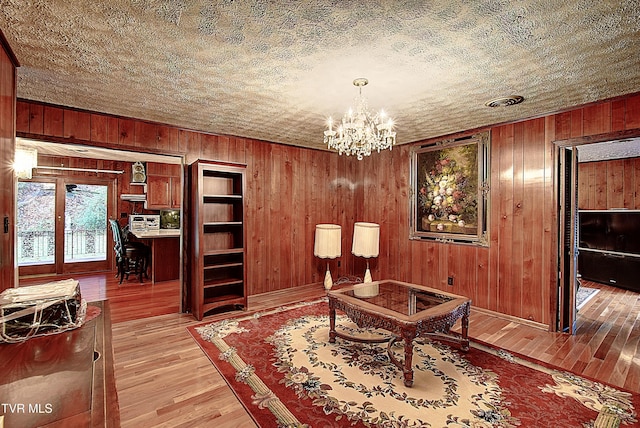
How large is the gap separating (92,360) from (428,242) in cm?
418

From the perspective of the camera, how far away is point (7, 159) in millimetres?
2146

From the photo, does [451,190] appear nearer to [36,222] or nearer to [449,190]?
[449,190]

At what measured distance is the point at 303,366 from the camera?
250 cm

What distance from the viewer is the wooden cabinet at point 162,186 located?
259 inches

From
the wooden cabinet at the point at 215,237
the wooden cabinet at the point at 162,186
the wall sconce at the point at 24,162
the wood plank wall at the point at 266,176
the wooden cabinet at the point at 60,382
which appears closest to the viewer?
the wooden cabinet at the point at 60,382

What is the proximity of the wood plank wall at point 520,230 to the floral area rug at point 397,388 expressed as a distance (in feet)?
3.71

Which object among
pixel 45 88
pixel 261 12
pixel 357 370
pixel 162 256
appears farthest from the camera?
pixel 162 256

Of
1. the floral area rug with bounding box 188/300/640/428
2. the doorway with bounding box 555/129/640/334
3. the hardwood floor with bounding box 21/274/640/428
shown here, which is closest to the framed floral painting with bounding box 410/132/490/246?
the doorway with bounding box 555/129/640/334

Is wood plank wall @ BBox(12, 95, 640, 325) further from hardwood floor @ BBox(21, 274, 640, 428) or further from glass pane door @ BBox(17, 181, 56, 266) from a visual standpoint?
glass pane door @ BBox(17, 181, 56, 266)

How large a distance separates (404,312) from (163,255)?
194 inches

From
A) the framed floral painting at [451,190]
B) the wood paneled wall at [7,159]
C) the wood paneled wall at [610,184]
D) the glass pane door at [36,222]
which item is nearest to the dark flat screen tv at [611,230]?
the wood paneled wall at [610,184]

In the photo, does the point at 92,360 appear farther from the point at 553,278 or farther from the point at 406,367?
the point at 553,278

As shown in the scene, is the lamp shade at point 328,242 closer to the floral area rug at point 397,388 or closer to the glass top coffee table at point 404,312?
the glass top coffee table at point 404,312

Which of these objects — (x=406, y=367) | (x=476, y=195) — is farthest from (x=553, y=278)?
(x=406, y=367)
